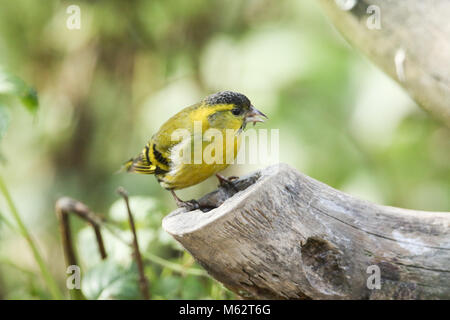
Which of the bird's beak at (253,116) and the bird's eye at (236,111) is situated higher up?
the bird's eye at (236,111)

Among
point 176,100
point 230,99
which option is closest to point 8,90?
point 230,99

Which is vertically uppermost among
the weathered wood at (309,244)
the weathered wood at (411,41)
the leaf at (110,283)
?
the weathered wood at (411,41)

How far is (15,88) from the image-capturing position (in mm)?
1860

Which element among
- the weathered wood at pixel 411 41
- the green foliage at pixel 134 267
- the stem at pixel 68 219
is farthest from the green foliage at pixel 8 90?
the weathered wood at pixel 411 41

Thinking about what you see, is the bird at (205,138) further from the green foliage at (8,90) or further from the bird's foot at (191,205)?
the green foliage at (8,90)

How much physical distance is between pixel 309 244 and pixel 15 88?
1.18m

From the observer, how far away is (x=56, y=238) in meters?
4.47

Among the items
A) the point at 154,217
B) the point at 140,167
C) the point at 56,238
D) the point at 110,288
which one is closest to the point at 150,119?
the point at 56,238

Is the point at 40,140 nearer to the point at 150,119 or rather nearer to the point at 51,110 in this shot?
the point at 51,110

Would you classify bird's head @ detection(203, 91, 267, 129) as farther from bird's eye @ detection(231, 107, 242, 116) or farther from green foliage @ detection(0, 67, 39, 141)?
green foliage @ detection(0, 67, 39, 141)

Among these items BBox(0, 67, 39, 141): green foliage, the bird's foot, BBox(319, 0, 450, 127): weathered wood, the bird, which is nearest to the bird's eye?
the bird

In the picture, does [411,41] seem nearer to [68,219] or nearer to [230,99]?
[230,99]

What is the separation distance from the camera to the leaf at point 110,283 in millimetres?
1993

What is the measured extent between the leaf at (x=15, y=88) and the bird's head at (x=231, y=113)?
76 centimetres
